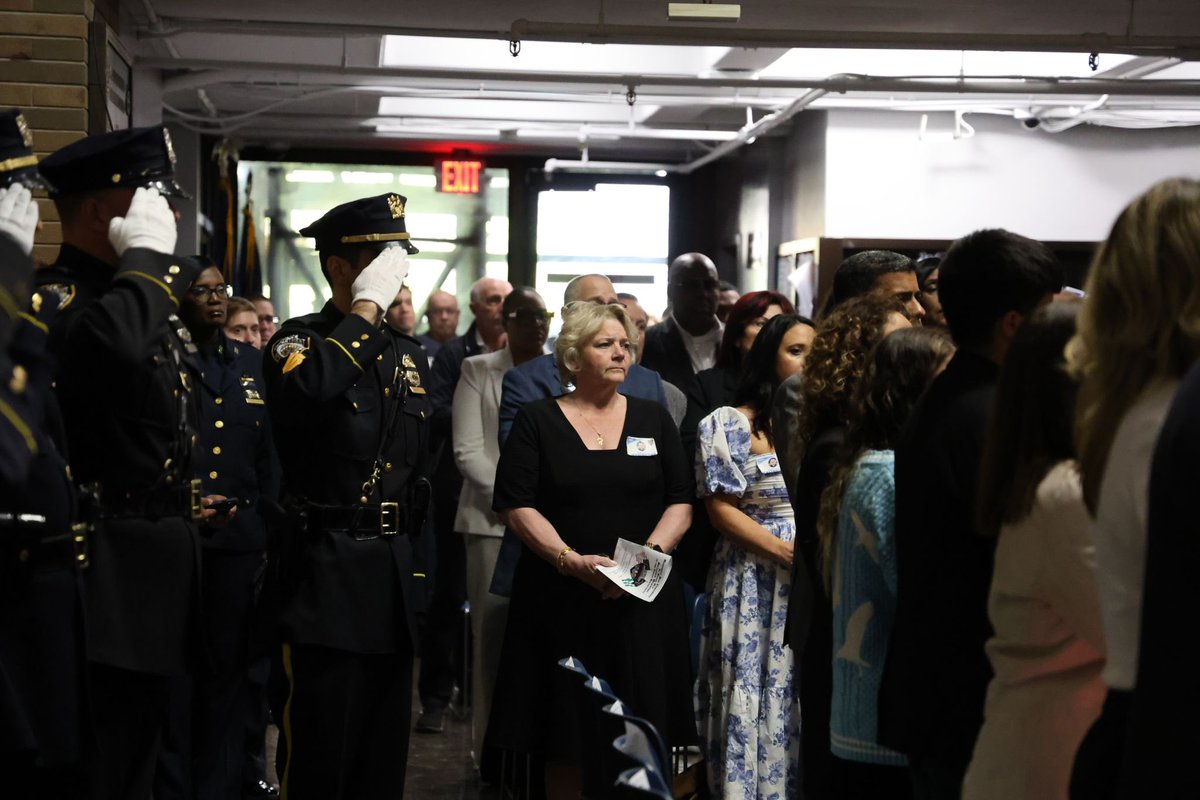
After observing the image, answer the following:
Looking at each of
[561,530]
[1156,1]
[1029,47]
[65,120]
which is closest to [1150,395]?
[561,530]

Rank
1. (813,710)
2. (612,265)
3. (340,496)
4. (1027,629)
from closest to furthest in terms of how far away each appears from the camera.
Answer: (1027,629), (813,710), (340,496), (612,265)

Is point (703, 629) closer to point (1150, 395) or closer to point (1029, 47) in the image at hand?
point (1150, 395)

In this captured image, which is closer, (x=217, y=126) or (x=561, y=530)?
(x=561, y=530)

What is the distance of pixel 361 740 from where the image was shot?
3408mm

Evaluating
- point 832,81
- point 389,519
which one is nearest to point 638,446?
point 389,519

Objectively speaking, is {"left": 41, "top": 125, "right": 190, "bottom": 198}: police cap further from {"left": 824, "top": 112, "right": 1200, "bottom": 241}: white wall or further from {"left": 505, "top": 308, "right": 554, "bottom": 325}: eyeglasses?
{"left": 824, "top": 112, "right": 1200, "bottom": 241}: white wall

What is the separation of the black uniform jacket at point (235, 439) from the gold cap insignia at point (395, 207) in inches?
42.9

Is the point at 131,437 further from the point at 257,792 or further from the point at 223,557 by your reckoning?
the point at 257,792

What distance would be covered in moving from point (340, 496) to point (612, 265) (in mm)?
9046

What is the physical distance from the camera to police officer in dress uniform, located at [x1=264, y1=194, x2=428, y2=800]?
3.31 metres

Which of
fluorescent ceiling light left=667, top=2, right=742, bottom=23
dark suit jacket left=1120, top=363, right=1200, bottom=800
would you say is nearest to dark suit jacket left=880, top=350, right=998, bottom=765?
dark suit jacket left=1120, top=363, right=1200, bottom=800

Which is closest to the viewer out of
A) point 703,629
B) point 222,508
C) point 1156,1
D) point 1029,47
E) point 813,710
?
point 813,710

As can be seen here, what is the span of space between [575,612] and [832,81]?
13.0 ft

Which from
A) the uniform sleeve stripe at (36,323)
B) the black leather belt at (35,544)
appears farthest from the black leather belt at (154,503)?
the uniform sleeve stripe at (36,323)
